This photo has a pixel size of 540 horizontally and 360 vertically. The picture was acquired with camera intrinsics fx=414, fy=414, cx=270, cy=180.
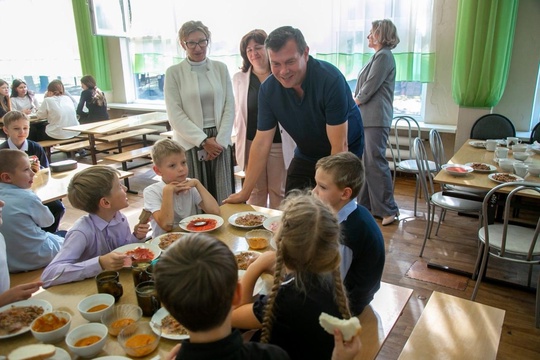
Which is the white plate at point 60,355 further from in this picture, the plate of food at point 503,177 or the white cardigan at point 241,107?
the plate of food at point 503,177

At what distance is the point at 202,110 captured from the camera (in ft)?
8.99

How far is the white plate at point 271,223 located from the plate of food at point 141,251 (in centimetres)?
48

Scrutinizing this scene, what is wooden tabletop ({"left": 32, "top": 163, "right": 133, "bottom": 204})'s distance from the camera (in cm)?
259

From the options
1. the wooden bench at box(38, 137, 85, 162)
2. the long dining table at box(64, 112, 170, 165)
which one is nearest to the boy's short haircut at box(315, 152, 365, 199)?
the long dining table at box(64, 112, 170, 165)

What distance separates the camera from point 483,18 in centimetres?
390

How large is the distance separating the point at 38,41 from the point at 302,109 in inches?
278

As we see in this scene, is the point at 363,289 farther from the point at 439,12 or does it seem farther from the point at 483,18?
the point at 439,12

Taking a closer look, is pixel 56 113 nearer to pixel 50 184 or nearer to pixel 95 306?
pixel 50 184

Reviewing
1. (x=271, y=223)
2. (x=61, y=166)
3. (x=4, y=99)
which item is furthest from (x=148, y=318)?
(x=4, y=99)

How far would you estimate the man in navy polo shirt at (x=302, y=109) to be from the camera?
180 centimetres

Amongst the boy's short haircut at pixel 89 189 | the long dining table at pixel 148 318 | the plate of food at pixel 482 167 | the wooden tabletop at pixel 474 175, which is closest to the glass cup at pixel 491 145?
the wooden tabletop at pixel 474 175

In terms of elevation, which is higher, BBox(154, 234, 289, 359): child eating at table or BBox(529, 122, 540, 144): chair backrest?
BBox(154, 234, 289, 359): child eating at table

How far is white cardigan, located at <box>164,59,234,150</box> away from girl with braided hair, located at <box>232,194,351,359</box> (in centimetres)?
170

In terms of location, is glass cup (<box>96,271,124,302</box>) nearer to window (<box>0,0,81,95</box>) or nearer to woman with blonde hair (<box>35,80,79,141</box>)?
woman with blonde hair (<box>35,80,79,141</box>)
